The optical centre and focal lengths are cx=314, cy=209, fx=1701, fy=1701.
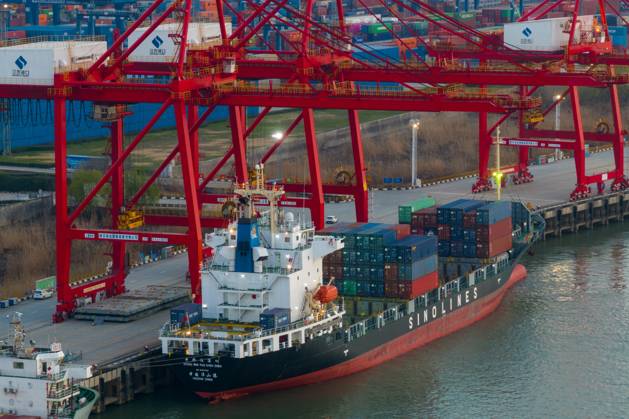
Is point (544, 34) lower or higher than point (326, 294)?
higher

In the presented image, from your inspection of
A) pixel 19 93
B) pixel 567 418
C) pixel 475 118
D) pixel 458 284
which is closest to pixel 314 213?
pixel 458 284

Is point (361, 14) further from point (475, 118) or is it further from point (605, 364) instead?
point (605, 364)

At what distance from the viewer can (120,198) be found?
252 ft

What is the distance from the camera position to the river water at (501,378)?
207ft

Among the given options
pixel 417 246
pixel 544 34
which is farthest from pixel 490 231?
pixel 544 34

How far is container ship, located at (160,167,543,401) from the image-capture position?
63844mm

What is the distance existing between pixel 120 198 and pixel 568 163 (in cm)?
4782

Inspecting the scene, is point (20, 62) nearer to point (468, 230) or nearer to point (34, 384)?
point (34, 384)

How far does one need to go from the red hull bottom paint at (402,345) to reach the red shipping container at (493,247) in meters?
1.49

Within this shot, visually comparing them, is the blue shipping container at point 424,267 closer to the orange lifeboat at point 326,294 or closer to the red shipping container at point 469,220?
the orange lifeboat at point 326,294

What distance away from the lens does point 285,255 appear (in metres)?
66.6

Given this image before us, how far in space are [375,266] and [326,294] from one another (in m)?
5.62

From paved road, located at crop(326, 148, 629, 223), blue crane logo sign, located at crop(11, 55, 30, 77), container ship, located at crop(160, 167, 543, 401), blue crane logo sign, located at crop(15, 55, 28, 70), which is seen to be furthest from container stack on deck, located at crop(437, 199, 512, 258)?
blue crane logo sign, located at crop(15, 55, 28, 70)

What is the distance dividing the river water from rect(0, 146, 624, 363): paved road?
3250mm
